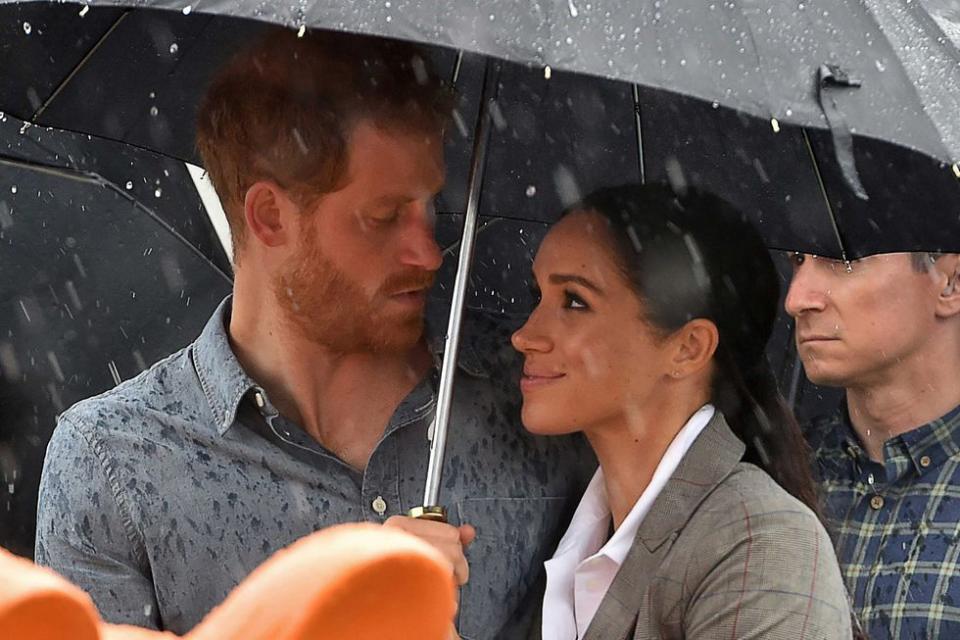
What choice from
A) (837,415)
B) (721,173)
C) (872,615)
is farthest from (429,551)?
(837,415)

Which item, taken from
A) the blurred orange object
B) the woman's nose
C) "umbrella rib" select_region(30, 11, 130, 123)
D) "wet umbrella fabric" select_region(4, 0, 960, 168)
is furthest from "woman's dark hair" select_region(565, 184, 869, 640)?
the blurred orange object

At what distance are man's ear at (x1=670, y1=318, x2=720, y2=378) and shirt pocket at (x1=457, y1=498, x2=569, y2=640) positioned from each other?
400 millimetres

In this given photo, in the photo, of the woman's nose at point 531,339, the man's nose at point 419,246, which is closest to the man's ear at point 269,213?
the man's nose at point 419,246

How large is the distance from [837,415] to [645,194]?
1.23 meters

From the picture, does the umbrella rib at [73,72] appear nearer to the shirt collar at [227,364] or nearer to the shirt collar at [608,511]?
the shirt collar at [227,364]

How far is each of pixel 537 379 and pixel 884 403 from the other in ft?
4.21

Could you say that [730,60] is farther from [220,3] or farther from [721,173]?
[721,173]

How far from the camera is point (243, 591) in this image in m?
1.36

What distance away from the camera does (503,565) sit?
130 inches

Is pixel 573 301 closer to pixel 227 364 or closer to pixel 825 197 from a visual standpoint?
pixel 825 197

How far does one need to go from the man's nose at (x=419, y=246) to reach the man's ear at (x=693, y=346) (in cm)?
52

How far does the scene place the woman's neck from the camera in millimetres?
3273

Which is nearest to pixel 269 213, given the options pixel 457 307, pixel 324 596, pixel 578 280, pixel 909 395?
pixel 457 307

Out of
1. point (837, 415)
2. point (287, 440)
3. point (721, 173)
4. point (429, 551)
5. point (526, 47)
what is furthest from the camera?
point (837, 415)
